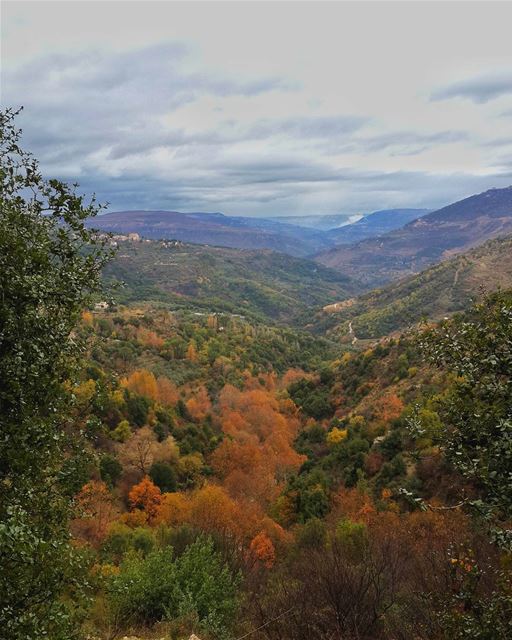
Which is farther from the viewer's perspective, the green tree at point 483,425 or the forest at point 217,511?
the forest at point 217,511

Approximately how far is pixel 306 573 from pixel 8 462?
19.9m

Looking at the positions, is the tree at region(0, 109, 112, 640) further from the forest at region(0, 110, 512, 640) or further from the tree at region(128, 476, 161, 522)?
the tree at region(128, 476, 161, 522)

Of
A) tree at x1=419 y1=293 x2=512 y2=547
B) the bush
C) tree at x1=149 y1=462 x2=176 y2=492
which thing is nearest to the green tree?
tree at x1=419 y1=293 x2=512 y2=547

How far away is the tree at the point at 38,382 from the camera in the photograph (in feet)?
30.2

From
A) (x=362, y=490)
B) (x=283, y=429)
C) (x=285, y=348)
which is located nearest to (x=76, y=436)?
(x=362, y=490)

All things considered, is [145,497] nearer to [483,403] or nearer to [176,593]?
[176,593]

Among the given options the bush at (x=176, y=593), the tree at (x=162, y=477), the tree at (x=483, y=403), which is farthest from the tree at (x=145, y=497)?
the tree at (x=483, y=403)

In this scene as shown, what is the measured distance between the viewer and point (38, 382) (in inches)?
414

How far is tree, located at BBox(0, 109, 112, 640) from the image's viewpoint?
30.2ft

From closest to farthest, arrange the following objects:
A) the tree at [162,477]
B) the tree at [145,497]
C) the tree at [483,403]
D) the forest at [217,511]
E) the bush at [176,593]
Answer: the tree at [483,403] → the forest at [217,511] → the bush at [176,593] → the tree at [145,497] → the tree at [162,477]

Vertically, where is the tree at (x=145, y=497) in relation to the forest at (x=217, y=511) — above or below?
below

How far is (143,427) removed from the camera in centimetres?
8381

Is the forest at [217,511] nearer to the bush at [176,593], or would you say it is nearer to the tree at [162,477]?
the bush at [176,593]

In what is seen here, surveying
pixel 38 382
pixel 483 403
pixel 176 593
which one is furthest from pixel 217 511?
pixel 483 403
